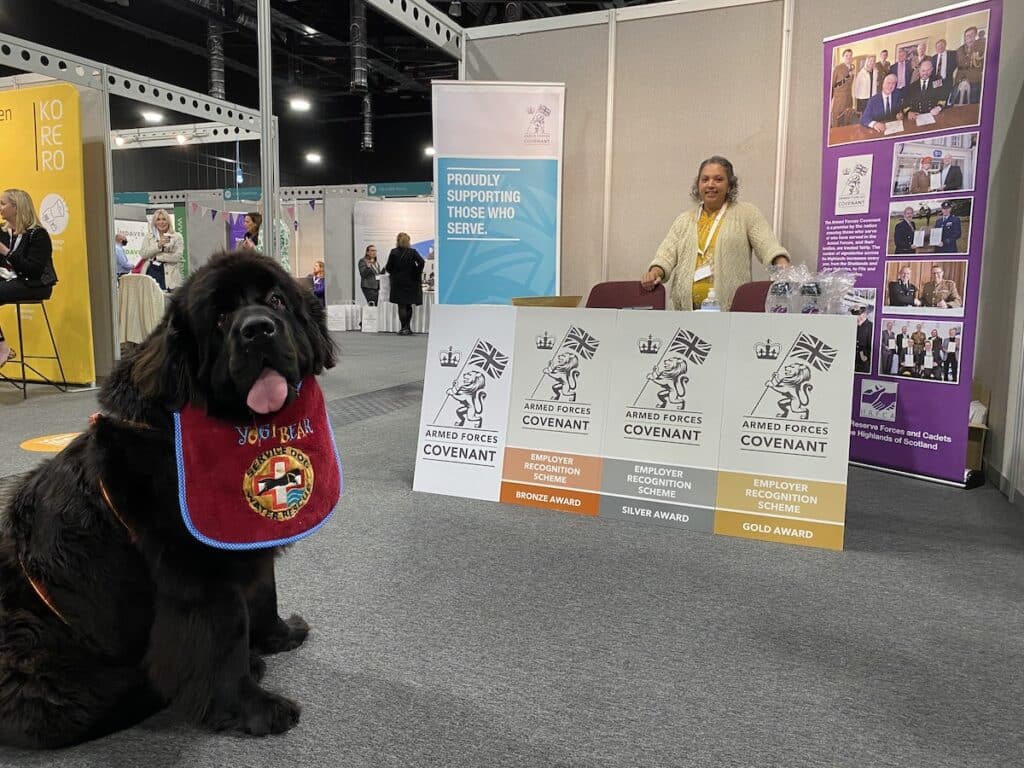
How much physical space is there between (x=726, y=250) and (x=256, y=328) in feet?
9.64

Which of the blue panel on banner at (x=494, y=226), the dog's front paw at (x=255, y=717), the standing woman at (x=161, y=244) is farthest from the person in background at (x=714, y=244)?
the standing woman at (x=161, y=244)

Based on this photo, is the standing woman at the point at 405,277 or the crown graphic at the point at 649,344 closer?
the crown graphic at the point at 649,344

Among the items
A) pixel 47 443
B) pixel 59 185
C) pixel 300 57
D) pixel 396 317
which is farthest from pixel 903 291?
pixel 300 57

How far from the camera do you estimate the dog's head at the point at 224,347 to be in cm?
120

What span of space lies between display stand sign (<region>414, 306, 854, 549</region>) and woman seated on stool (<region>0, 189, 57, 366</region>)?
388cm

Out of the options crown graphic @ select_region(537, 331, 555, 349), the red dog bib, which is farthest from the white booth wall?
the red dog bib

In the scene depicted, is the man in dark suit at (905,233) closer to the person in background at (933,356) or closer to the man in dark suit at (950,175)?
the man in dark suit at (950,175)

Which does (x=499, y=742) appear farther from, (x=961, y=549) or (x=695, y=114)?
(x=695, y=114)

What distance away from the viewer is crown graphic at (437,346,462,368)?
2979mm

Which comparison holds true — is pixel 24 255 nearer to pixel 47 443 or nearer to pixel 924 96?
pixel 47 443

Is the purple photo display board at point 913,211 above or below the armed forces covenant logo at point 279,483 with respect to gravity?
above

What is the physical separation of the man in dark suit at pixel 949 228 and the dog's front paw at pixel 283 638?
11.0ft

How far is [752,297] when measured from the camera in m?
3.35

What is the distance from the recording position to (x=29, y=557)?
3.95 feet
